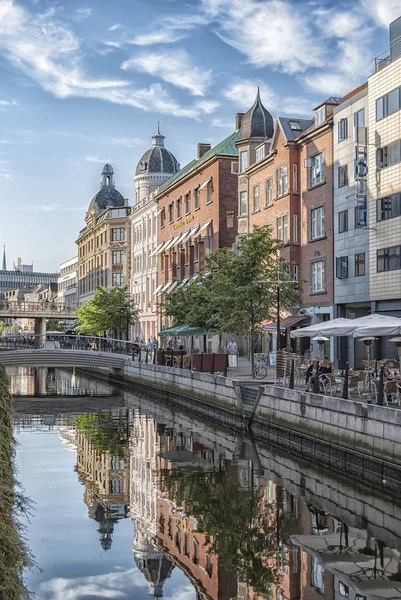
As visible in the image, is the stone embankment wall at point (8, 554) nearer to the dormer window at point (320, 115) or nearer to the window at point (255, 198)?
the dormer window at point (320, 115)

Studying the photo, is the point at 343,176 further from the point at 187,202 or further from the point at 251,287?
the point at 187,202

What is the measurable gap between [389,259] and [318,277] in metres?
8.57

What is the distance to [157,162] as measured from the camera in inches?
4124

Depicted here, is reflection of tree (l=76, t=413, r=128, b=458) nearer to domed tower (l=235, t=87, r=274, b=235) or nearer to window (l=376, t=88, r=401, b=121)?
window (l=376, t=88, r=401, b=121)

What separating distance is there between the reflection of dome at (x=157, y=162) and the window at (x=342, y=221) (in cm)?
6016

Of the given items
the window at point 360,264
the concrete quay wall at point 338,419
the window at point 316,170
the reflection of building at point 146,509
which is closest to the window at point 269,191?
the window at point 316,170

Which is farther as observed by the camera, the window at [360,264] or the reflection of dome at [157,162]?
the reflection of dome at [157,162]

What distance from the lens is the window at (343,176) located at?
45.6 m

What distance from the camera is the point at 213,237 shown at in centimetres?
6812

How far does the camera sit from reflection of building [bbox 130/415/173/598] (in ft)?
51.4

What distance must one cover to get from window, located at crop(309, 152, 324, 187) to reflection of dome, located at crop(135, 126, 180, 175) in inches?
2199

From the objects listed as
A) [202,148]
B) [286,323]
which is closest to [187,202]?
[202,148]

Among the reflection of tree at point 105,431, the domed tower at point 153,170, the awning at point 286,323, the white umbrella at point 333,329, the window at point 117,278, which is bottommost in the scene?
the reflection of tree at point 105,431

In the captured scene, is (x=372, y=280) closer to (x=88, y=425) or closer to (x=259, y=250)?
(x=259, y=250)
